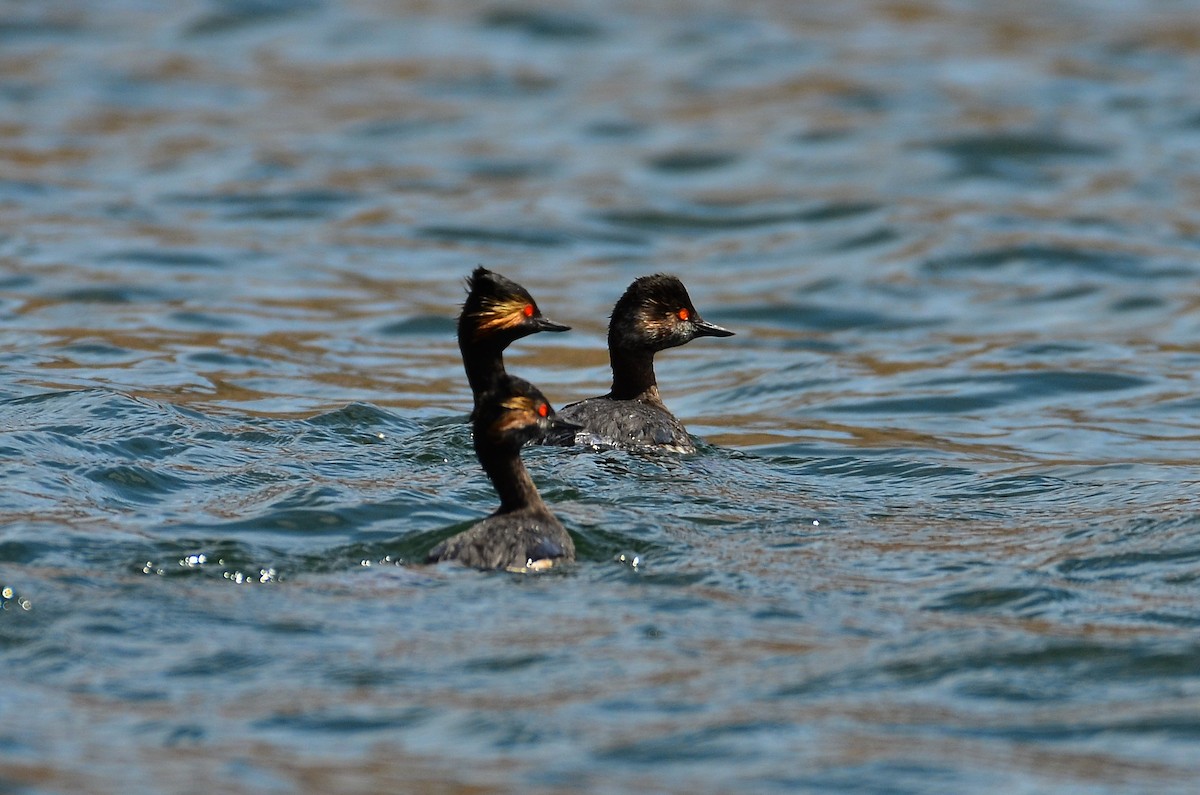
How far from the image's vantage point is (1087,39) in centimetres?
2447

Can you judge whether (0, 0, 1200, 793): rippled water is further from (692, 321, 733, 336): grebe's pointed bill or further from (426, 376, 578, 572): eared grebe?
(692, 321, 733, 336): grebe's pointed bill

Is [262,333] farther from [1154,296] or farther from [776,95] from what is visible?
[776,95]

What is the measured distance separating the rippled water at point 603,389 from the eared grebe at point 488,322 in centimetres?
61

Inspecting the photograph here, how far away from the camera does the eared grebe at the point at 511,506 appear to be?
7.69 meters

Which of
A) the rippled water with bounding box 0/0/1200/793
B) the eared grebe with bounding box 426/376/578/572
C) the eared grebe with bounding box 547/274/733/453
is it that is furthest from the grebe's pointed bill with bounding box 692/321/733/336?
the eared grebe with bounding box 426/376/578/572

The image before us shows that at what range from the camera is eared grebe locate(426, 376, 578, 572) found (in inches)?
303

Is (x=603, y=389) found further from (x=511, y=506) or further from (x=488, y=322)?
(x=511, y=506)

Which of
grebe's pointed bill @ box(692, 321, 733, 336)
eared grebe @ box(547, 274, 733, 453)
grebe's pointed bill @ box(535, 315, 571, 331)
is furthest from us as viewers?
grebe's pointed bill @ box(692, 321, 733, 336)

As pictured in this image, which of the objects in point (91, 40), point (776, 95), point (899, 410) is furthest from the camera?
point (91, 40)

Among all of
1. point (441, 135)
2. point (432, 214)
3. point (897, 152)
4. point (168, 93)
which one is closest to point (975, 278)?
point (897, 152)

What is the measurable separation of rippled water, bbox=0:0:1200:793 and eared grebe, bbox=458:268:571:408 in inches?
24.2

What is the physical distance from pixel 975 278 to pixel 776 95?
7.00m

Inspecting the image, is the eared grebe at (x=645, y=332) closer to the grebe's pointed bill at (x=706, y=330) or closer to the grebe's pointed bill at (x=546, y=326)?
the grebe's pointed bill at (x=706, y=330)

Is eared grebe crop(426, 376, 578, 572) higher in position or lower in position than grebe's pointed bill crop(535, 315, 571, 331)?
lower
